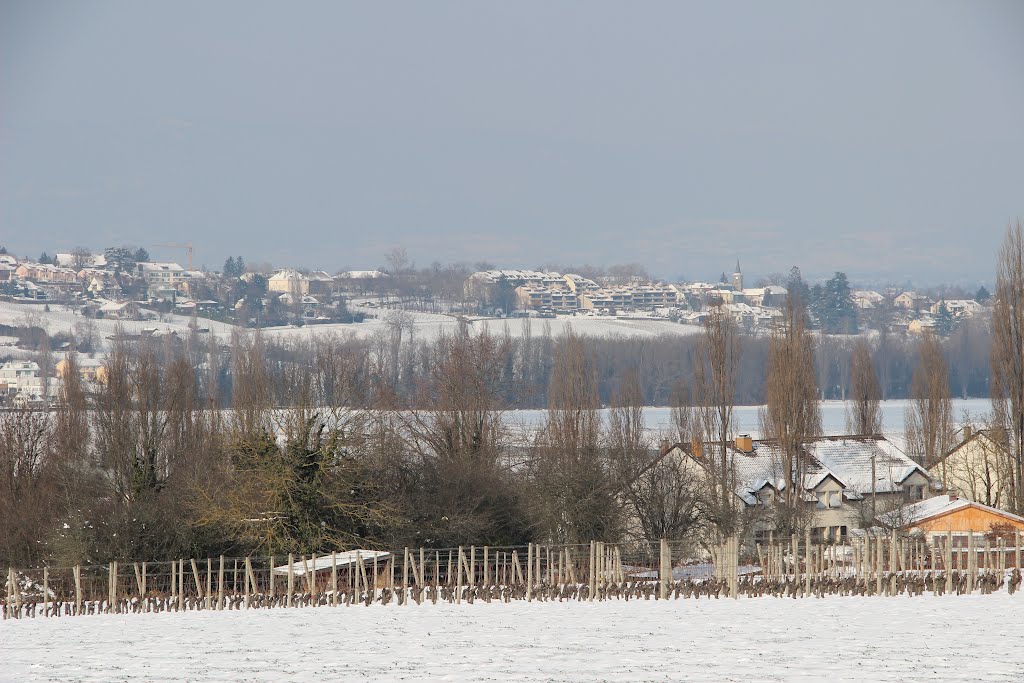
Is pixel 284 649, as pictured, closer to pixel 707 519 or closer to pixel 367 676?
pixel 367 676

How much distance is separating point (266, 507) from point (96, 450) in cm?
1535

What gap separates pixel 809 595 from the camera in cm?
2806

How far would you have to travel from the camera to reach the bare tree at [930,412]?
57.9 meters

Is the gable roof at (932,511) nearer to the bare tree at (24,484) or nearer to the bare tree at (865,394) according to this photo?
the bare tree at (865,394)

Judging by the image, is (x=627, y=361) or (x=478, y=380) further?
(x=627, y=361)

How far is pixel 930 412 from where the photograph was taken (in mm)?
58719

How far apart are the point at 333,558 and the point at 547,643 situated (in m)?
7.80

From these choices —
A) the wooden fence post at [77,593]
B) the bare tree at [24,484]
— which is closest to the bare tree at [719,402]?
the bare tree at [24,484]

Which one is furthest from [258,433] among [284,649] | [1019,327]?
[1019,327]

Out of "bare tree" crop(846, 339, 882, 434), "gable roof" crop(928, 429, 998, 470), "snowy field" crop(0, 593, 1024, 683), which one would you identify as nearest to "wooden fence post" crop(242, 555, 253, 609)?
"snowy field" crop(0, 593, 1024, 683)

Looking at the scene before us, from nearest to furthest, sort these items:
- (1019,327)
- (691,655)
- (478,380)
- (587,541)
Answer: (691,655), (587,541), (1019,327), (478,380)

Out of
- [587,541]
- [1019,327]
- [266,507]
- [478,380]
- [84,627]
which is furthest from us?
[478,380]

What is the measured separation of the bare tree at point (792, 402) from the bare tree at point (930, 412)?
12702 mm

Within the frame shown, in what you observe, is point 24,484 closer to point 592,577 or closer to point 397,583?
point 397,583
